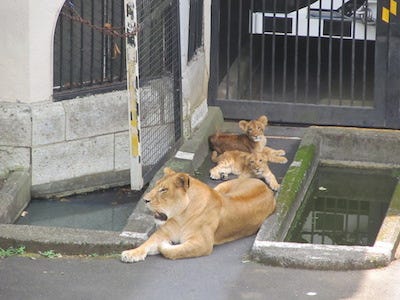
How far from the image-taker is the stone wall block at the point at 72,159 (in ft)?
35.9

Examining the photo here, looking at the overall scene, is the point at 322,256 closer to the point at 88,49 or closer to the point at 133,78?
the point at 133,78

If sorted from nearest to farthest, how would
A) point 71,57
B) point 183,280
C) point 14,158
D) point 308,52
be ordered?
point 183,280 → point 14,158 → point 71,57 → point 308,52

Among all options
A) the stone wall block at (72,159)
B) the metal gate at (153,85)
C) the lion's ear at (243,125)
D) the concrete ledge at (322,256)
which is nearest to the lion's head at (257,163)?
the lion's ear at (243,125)

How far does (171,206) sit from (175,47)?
2.52 m

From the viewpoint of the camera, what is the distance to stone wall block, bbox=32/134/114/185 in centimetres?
1094

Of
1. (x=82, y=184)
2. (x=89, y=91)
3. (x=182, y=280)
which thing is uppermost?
(x=89, y=91)

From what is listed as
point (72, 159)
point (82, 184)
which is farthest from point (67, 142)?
point (82, 184)

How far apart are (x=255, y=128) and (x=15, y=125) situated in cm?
256

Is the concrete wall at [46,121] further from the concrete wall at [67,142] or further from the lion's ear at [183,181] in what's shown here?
the lion's ear at [183,181]

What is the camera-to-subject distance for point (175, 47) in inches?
462

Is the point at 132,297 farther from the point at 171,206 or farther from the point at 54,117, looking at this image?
the point at 54,117

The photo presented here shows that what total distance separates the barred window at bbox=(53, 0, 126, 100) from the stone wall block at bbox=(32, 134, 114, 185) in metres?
0.47

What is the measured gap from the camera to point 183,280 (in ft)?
29.8

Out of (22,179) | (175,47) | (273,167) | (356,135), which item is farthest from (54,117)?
(356,135)
